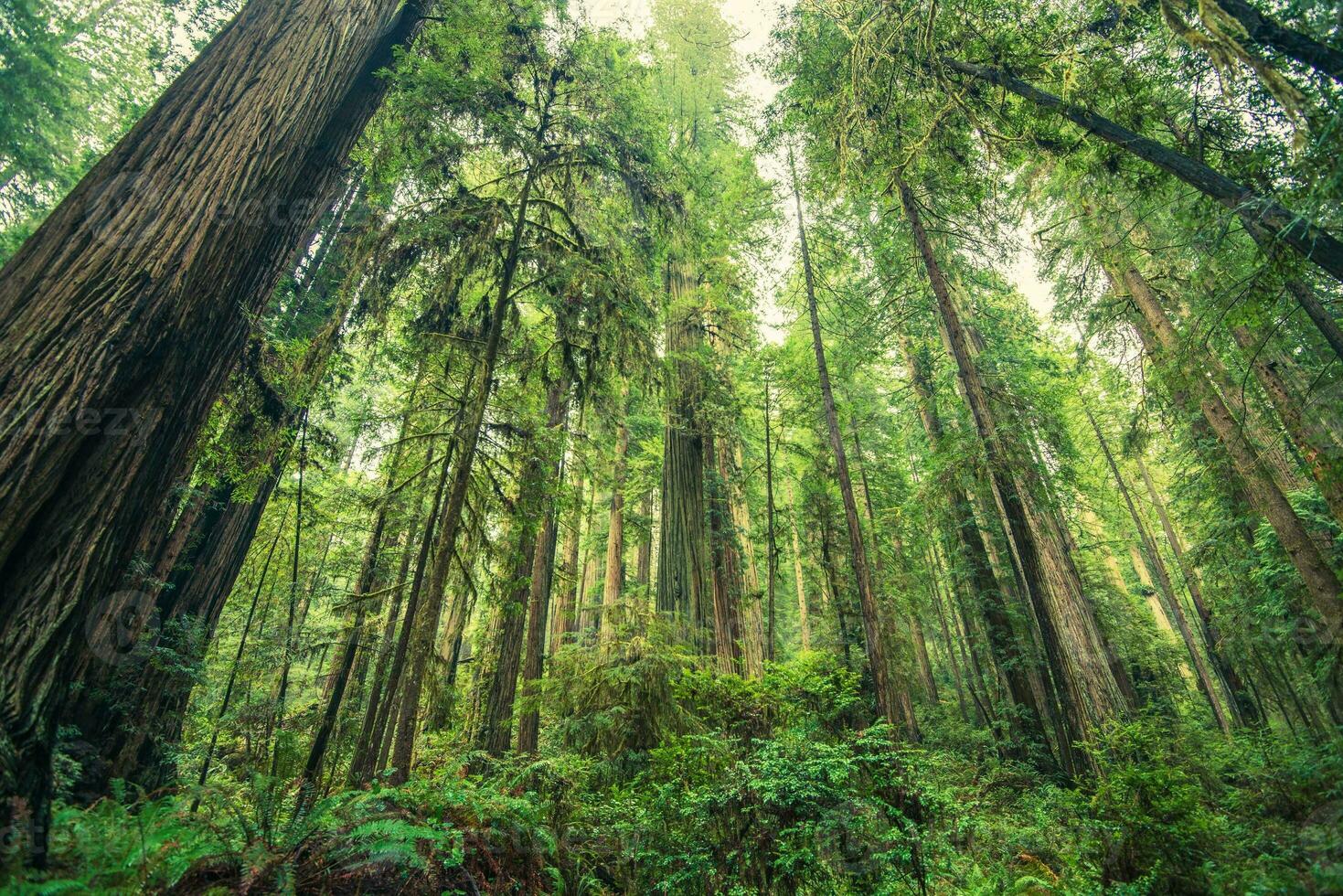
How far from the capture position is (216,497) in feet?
21.7

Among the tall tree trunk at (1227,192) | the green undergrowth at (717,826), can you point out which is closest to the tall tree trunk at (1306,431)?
the tall tree trunk at (1227,192)

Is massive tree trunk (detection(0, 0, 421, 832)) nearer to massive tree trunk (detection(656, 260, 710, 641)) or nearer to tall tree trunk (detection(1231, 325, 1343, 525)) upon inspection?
massive tree trunk (detection(656, 260, 710, 641))

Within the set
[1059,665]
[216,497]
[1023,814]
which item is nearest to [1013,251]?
[1059,665]

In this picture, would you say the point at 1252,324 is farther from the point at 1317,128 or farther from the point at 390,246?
the point at 390,246

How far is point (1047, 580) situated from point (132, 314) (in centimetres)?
1106

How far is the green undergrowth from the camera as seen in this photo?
2396mm

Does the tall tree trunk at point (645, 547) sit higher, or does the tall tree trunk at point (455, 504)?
the tall tree trunk at point (645, 547)

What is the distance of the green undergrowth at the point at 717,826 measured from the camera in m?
2.40

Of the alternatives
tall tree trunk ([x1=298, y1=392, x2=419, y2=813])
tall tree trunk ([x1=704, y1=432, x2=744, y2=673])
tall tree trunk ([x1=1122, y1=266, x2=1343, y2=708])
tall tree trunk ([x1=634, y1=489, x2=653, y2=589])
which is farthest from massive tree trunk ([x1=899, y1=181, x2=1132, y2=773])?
tall tree trunk ([x1=634, y1=489, x2=653, y2=589])

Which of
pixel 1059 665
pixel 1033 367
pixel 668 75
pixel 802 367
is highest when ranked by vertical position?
pixel 668 75

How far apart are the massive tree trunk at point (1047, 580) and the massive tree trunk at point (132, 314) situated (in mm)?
8420

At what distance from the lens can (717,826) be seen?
389 centimetres

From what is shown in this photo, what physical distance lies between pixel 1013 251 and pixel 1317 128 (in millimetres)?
6352

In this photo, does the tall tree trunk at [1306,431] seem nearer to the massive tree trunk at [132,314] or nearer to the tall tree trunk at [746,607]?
the tall tree trunk at [746,607]
